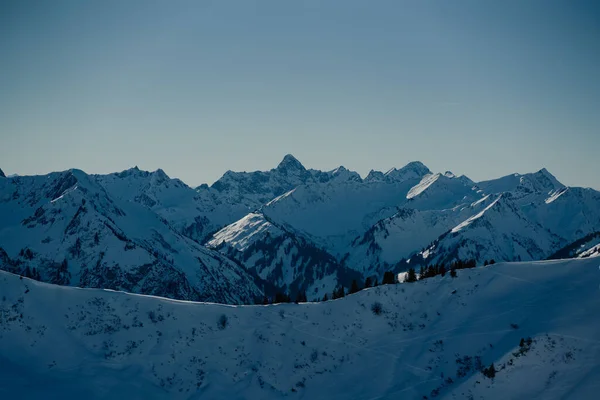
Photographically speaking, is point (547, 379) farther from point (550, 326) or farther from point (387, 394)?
point (387, 394)

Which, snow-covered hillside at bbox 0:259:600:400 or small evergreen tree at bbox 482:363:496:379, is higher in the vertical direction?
snow-covered hillside at bbox 0:259:600:400

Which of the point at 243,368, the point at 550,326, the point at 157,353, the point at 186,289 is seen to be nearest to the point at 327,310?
the point at 243,368

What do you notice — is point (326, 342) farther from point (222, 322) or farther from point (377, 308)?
point (222, 322)

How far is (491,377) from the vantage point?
51.8 m

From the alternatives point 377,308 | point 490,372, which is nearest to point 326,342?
point 377,308

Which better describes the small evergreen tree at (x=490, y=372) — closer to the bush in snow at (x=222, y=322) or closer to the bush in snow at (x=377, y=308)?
the bush in snow at (x=377, y=308)

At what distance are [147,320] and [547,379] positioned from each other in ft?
160

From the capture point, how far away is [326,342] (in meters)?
64.8

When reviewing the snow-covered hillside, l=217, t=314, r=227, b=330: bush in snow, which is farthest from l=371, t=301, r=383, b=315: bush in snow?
l=217, t=314, r=227, b=330: bush in snow

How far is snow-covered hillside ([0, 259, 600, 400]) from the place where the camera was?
52125 millimetres

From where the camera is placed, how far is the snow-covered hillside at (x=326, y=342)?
52.1 meters

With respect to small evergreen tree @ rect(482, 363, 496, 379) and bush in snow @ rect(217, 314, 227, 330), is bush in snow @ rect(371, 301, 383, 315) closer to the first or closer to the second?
small evergreen tree @ rect(482, 363, 496, 379)

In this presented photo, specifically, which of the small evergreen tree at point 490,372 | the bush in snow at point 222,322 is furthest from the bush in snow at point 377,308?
the bush in snow at point 222,322

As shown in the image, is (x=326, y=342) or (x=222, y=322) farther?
(x=222, y=322)
